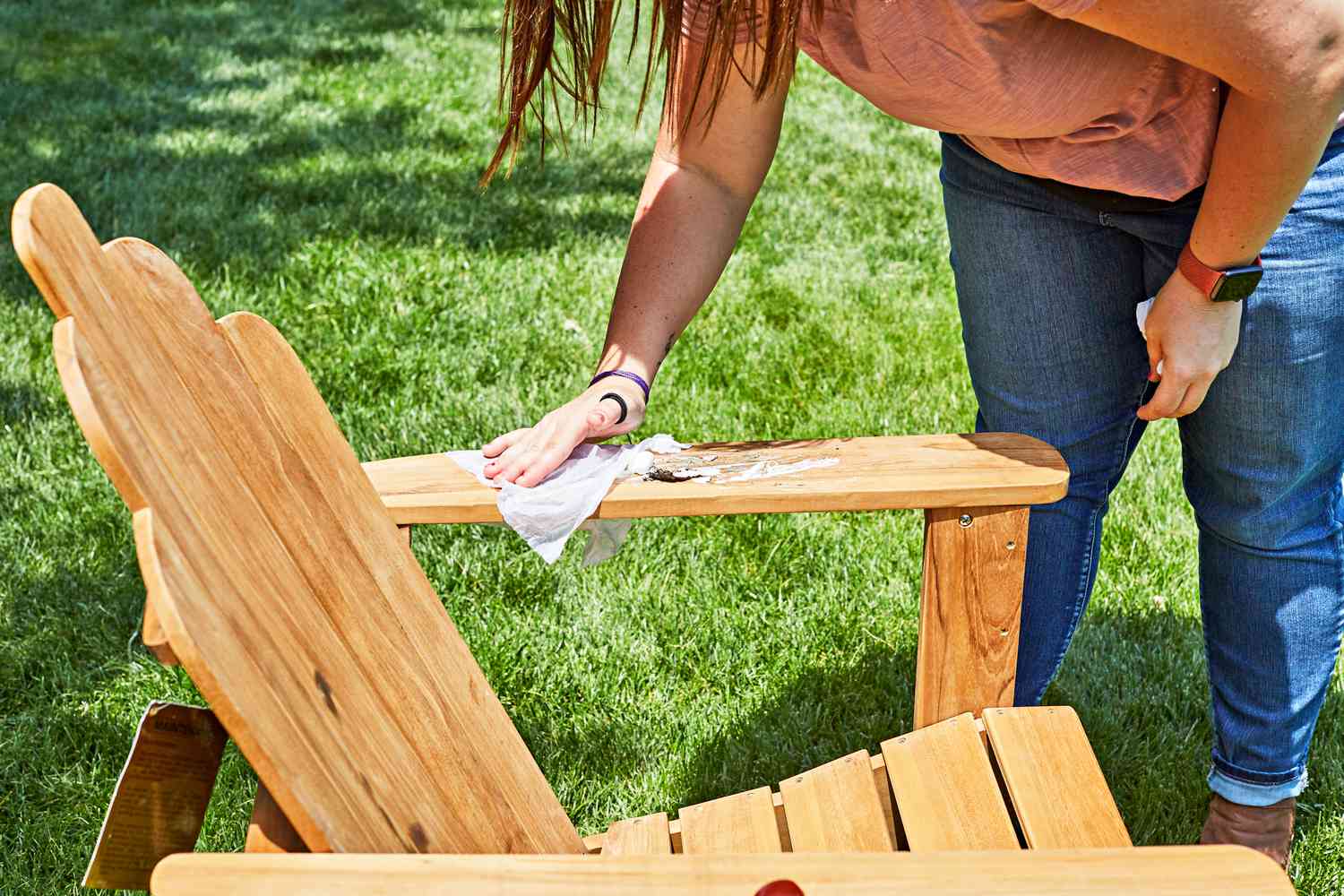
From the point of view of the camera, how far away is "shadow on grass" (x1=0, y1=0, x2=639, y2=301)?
4.64 metres

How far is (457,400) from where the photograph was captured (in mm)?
3502

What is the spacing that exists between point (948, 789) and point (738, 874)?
623 millimetres

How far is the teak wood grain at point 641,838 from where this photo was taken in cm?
164

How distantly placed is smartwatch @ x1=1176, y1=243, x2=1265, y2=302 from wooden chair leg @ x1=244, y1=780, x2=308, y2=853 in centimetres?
116

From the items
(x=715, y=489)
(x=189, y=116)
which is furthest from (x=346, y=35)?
(x=715, y=489)

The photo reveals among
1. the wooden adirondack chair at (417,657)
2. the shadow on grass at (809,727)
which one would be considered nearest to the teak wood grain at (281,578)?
the wooden adirondack chair at (417,657)

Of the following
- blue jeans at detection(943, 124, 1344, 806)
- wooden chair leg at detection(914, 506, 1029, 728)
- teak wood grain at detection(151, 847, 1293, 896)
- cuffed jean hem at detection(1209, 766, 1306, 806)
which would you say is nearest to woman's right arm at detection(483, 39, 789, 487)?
blue jeans at detection(943, 124, 1344, 806)

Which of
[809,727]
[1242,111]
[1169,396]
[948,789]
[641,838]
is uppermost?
[1242,111]

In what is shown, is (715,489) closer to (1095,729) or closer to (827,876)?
(827,876)

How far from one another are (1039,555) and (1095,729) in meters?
0.74

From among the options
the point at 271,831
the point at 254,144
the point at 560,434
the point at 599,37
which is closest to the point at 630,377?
the point at 560,434

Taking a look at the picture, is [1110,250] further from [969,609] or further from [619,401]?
[619,401]

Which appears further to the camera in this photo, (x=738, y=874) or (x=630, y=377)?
(x=630, y=377)

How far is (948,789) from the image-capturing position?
1.55 m
